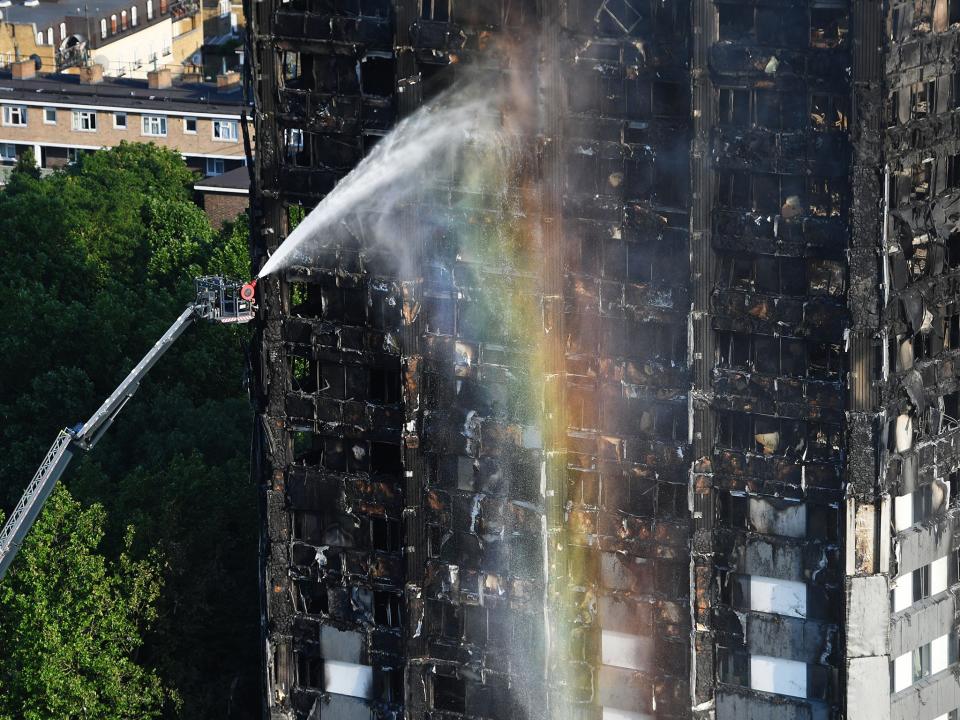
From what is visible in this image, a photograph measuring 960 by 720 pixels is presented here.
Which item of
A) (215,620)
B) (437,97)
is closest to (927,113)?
(437,97)

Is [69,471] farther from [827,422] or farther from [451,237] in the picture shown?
[827,422]

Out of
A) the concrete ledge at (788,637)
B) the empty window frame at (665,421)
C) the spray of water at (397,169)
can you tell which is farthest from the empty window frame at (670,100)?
the concrete ledge at (788,637)

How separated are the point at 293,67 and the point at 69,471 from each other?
6099 cm

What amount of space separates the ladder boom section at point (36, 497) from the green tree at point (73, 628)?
26.8 ft

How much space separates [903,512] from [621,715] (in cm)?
1733

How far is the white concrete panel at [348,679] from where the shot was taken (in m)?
118

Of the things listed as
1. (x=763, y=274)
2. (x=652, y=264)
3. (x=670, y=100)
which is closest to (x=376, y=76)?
(x=670, y=100)

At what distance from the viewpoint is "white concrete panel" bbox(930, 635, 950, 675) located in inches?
4417

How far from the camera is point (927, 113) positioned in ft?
343

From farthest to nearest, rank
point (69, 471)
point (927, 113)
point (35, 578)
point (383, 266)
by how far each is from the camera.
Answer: point (69, 471) → point (35, 578) → point (383, 266) → point (927, 113)

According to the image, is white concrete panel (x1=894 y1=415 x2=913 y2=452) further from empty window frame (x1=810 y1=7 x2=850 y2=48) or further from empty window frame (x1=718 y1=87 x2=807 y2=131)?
empty window frame (x1=810 y1=7 x2=850 y2=48)

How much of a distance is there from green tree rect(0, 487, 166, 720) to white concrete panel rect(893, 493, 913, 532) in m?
50.0

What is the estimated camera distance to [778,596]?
110 metres

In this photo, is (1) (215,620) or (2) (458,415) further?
(1) (215,620)
